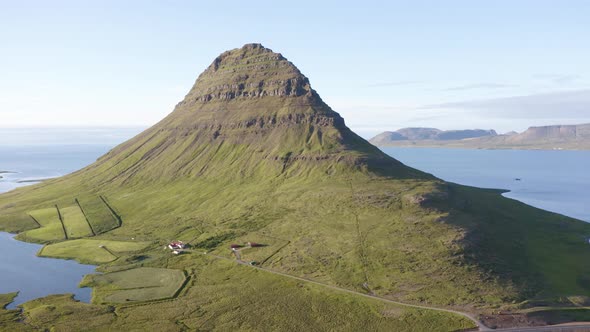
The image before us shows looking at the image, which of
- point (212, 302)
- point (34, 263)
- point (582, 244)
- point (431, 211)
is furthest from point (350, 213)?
point (34, 263)

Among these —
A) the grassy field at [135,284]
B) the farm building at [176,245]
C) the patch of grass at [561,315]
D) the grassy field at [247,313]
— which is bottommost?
the patch of grass at [561,315]

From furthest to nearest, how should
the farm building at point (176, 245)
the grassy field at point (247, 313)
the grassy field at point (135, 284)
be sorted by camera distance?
the farm building at point (176, 245)
the grassy field at point (135, 284)
the grassy field at point (247, 313)

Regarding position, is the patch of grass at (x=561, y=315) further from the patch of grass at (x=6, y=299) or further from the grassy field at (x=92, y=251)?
the patch of grass at (x=6, y=299)

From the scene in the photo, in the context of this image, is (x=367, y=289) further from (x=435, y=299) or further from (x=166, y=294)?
(x=166, y=294)

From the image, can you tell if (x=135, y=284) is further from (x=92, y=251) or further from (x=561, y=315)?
(x=561, y=315)

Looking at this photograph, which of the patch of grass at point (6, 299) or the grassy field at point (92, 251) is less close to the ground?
the grassy field at point (92, 251)

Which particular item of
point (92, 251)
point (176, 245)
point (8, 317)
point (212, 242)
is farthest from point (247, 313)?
point (92, 251)

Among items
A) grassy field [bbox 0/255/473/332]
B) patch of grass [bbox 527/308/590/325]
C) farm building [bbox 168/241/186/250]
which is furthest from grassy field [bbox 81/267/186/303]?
patch of grass [bbox 527/308/590/325]

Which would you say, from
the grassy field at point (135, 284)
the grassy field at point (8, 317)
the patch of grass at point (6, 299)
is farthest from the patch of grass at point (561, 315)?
the patch of grass at point (6, 299)
